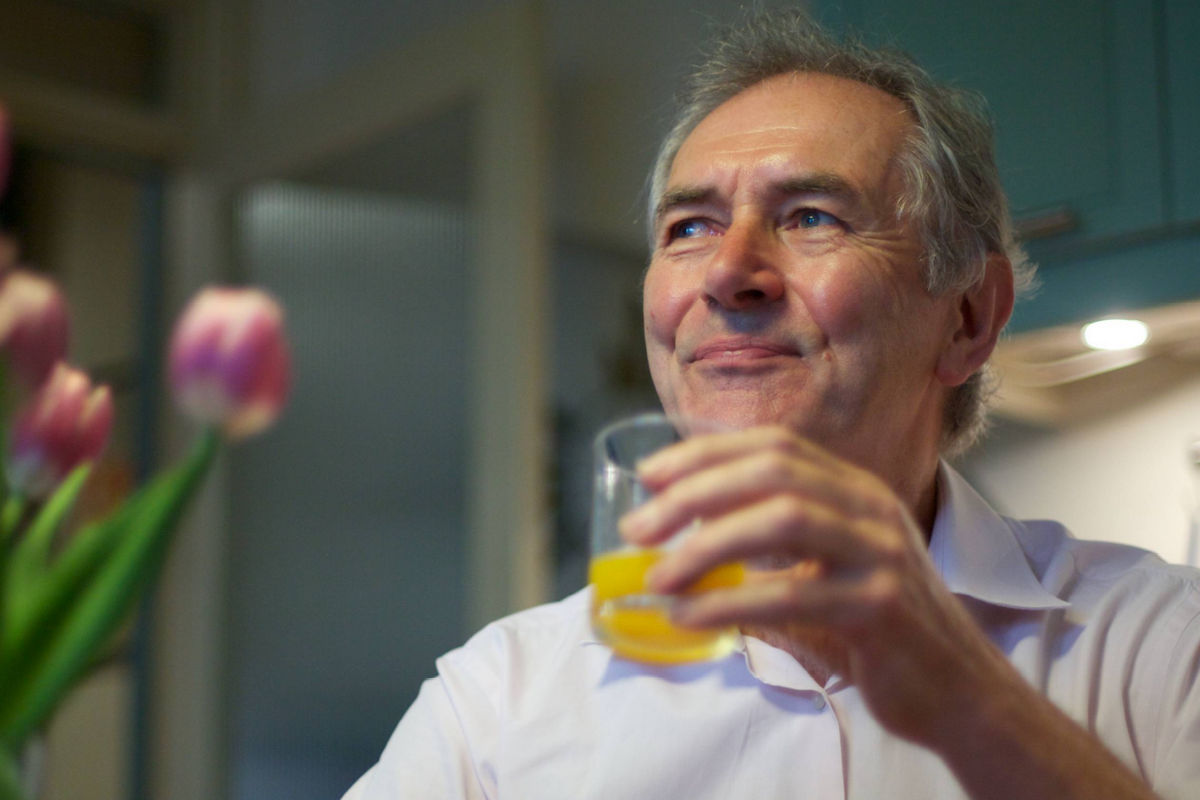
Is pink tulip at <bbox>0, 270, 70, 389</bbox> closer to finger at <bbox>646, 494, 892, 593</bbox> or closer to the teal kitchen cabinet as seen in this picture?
finger at <bbox>646, 494, 892, 593</bbox>

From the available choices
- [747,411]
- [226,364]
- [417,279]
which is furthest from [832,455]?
[417,279]

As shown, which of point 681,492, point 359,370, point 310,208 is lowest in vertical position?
point 681,492

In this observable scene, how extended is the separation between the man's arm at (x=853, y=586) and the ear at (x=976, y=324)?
64 centimetres

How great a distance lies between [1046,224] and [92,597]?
56.2 inches

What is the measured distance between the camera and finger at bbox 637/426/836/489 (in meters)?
0.56

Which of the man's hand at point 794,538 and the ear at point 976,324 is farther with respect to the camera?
the ear at point 976,324

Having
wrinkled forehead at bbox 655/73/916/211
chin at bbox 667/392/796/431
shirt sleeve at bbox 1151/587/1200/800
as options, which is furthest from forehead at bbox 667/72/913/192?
shirt sleeve at bbox 1151/587/1200/800

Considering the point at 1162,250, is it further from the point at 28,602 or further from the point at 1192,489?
the point at 28,602

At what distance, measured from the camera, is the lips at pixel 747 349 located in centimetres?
112

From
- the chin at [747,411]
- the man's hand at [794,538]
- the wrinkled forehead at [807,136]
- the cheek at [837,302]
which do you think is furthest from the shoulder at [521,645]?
the man's hand at [794,538]

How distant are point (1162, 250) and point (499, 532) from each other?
131 centimetres

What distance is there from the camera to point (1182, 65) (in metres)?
1.49

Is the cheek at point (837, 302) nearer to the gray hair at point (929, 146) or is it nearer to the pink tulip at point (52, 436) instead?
the gray hair at point (929, 146)

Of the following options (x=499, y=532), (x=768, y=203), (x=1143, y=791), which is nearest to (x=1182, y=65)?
(x=768, y=203)
